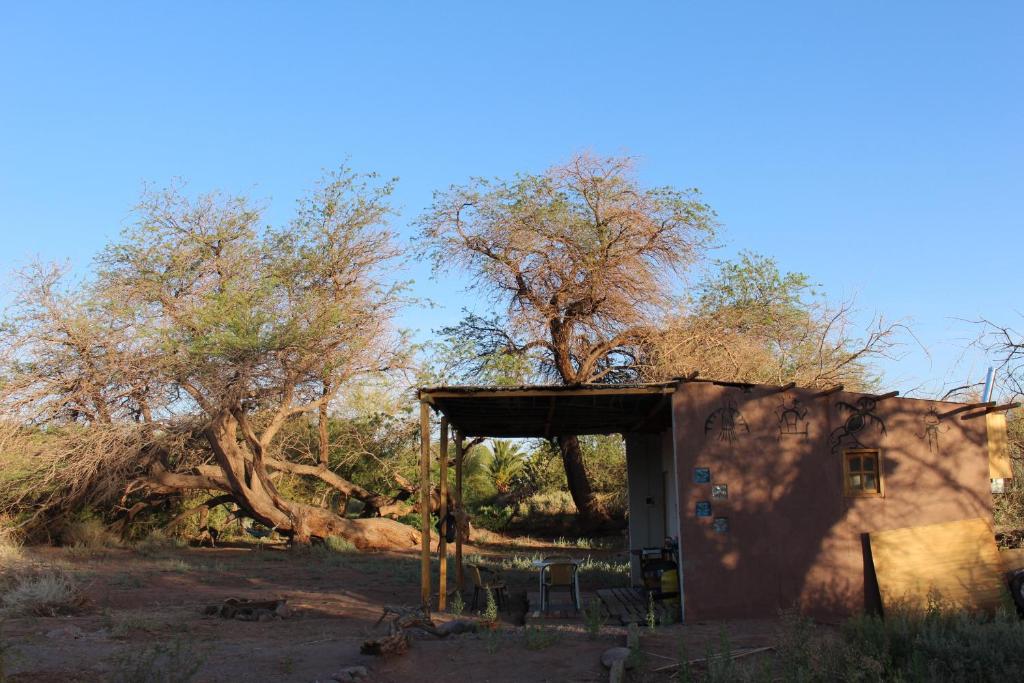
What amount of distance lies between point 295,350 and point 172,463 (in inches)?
213

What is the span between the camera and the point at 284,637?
10414 millimetres

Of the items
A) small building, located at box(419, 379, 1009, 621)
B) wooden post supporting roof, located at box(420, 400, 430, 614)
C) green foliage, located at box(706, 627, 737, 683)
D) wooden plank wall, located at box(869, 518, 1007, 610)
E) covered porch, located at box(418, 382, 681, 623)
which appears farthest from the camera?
wooden post supporting roof, located at box(420, 400, 430, 614)

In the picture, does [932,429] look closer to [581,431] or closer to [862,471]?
[862,471]

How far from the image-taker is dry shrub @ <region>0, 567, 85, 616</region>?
11837mm

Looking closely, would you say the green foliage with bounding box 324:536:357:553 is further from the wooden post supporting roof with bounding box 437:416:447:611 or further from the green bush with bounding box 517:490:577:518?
the wooden post supporting roof with bounding box 437:416:447:611

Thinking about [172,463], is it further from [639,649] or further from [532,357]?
[639,649]

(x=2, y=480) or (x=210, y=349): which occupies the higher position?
(x=210, y=349)

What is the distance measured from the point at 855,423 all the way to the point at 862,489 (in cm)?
87

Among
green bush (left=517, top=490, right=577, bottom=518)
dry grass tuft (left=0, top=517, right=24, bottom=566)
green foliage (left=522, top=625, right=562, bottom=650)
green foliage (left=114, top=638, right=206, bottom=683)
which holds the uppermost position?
green bush (left=517, top=490, right=577, bottom=518)

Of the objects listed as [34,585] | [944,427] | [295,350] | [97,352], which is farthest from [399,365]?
[944,427]

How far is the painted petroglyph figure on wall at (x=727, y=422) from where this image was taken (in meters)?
→ 11.5

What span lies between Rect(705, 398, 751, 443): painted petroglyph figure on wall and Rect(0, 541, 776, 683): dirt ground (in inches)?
93.6

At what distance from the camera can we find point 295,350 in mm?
21375

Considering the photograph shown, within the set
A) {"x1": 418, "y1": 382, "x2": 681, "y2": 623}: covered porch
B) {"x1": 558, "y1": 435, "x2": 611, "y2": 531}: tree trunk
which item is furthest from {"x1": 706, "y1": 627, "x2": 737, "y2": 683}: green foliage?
{"x1": 558, "y1": 435, "x2": 611, "y2": 531}: tree trunk
